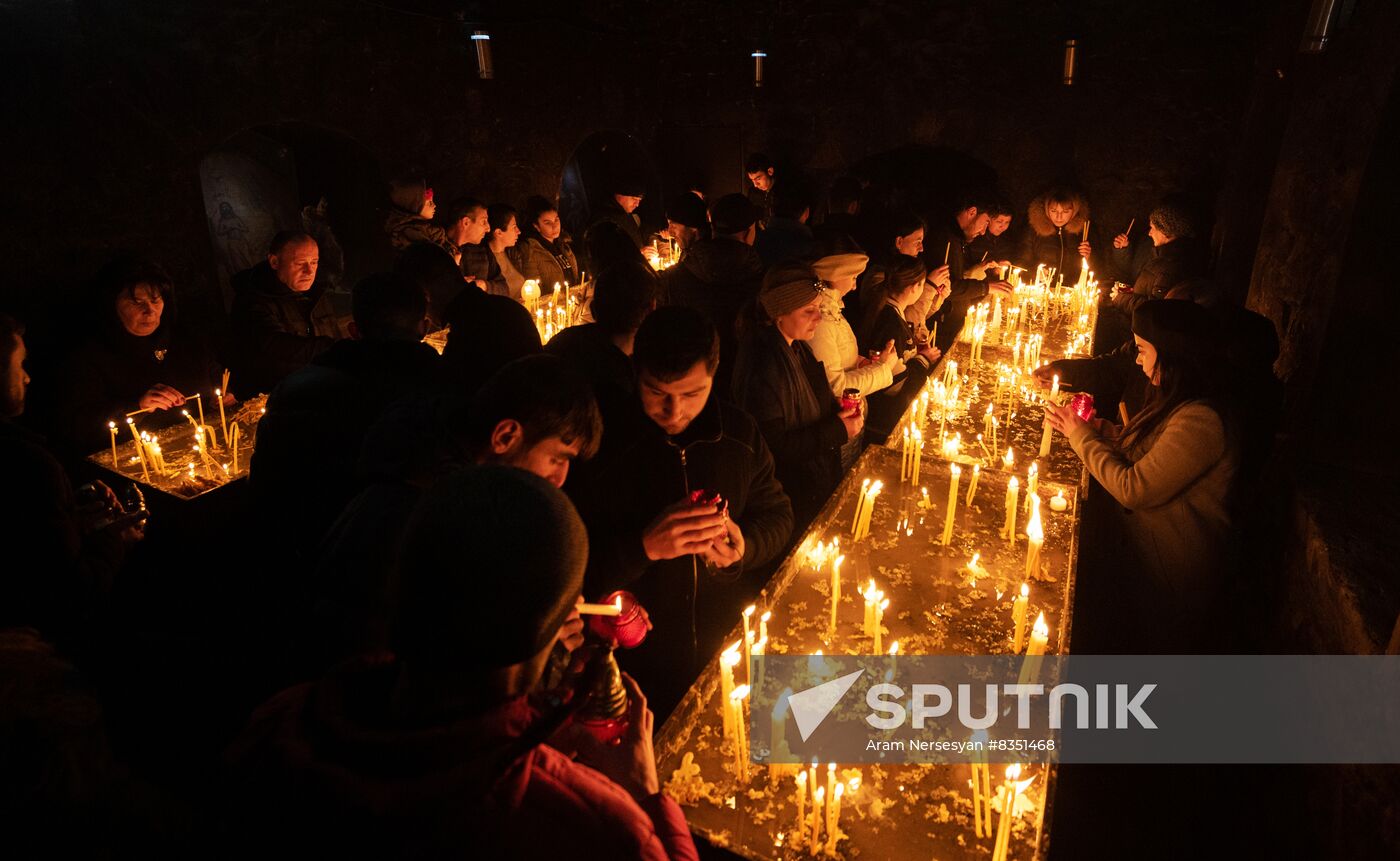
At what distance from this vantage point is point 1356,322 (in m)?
4.01

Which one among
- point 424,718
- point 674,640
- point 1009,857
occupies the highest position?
point 424,718

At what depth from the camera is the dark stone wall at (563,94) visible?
6137mm

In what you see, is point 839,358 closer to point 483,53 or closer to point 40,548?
point 40,548

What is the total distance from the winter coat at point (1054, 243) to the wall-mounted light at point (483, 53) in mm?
7419

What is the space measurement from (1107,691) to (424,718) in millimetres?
3727

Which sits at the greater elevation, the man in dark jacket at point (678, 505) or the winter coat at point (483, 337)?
the winter coat at point (483, 337)

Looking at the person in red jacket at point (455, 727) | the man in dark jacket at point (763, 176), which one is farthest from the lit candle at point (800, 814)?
the man in dark jacket at point (763, 176)

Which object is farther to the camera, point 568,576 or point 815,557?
point 815,557

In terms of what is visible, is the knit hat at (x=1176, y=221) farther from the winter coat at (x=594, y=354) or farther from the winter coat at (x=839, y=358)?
the winter coat at (x=594, y=354)

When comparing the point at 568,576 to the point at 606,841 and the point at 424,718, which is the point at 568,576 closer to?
the point at 424,718

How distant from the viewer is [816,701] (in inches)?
89.3

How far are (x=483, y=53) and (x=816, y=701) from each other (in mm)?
9813

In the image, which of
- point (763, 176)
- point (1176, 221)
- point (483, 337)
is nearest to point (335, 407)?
point (483, 337)

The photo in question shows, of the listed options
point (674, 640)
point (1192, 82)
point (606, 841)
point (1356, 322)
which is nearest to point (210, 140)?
point (674, 640)
